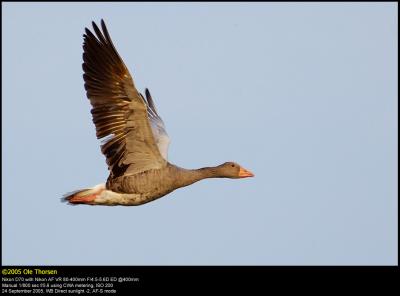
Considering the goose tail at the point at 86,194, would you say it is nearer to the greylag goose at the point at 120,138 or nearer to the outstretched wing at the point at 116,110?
the greylag goose at the point at 120,138

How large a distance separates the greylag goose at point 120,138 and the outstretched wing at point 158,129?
98 centimetres

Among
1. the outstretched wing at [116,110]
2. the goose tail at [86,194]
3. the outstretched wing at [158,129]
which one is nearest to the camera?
the outstretched wing at [116,110]

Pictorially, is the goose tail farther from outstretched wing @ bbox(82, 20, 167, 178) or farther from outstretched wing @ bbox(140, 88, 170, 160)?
outstretched wing @ bbox(140, 88, 170, 160)

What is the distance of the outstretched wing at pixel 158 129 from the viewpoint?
87.4 feet

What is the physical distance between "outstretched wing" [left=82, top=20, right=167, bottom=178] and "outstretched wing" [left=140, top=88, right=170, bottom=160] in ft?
3.66

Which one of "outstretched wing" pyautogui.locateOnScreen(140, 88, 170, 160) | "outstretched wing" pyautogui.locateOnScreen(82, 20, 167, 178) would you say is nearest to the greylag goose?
"outstretched wing" pyautogui.locateOnScreen(82, 20, 167, 178)

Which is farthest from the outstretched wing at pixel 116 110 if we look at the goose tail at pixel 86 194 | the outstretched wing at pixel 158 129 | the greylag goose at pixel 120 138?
the outstretched wing at pixel 158 129

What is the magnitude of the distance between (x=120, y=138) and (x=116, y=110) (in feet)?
1.66

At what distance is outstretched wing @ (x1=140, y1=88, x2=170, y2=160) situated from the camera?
2662 cm
